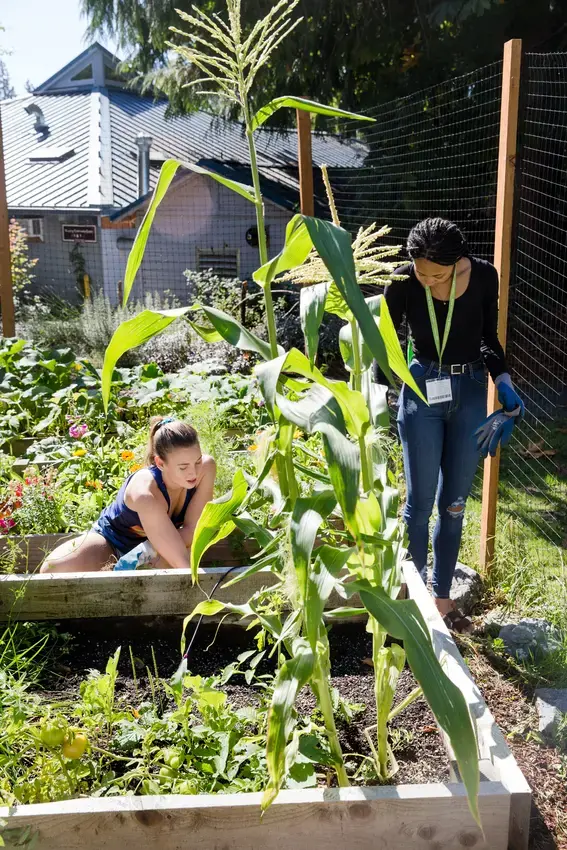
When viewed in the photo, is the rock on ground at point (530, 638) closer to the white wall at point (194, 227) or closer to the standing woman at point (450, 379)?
the standing woman at point (450, 379)

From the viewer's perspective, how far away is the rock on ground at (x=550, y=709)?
2.24 meters

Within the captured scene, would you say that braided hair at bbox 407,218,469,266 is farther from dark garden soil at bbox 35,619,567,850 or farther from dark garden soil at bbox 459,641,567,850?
dark garden soil at bbox 459,641,567,850

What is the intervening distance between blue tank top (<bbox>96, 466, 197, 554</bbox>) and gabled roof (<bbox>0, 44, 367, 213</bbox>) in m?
9.41

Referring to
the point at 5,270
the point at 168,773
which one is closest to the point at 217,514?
the point at 168,773

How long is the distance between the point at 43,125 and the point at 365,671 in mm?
17561

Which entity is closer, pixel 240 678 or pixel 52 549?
pixel 240 678

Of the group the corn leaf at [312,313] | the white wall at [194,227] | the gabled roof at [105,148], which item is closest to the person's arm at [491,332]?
the corn leaf at [312,313]

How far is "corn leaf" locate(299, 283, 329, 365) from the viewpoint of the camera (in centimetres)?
145

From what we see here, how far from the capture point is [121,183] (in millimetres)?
14656

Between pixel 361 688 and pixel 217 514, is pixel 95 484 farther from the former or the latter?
pixel 217 514

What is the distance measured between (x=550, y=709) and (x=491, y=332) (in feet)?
4.09

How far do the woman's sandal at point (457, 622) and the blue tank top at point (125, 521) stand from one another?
107 centimetres

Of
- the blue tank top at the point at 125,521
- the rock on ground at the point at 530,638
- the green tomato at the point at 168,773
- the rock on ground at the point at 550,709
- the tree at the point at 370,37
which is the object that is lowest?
the rock on ground at the point at 550,709

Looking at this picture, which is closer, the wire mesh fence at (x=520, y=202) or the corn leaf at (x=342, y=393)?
the corn leaf at (x=342, y=393)
